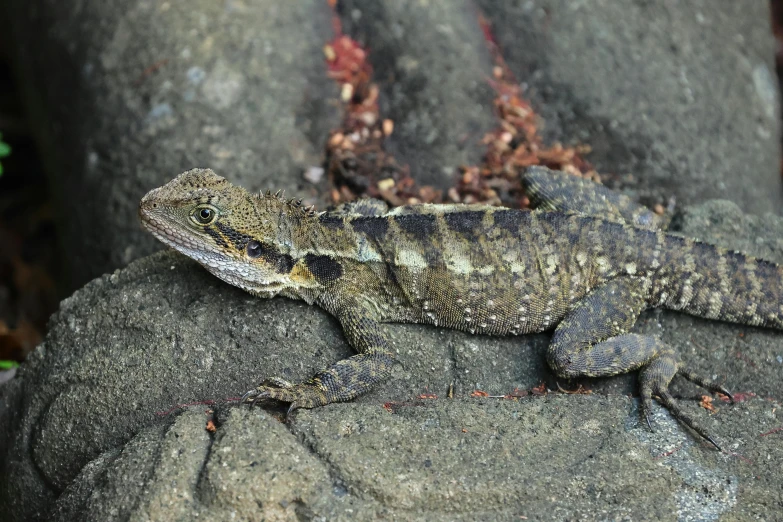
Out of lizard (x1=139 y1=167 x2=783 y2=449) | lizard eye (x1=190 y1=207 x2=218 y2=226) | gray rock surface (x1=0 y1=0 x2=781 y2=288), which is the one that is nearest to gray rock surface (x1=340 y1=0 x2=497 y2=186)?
gray rock surface (x1=0 y1=0 x2=781 y2=288)

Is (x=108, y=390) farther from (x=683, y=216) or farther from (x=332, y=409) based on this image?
(x=683, y=216)

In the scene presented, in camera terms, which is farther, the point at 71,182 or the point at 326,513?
the point at 71,182

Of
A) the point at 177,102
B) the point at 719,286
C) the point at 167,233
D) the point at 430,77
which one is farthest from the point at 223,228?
the point at 719,286

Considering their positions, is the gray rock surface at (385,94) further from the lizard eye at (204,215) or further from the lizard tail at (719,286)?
the lizard eye at (204,215)

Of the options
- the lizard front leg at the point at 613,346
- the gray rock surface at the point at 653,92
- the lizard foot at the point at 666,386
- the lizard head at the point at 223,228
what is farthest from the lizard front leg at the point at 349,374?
the gray rock surface at the point at 653,92

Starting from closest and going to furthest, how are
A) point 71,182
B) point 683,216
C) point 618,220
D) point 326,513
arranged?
point 326,513 → point 618,220 → point 683,216 → point 71,182

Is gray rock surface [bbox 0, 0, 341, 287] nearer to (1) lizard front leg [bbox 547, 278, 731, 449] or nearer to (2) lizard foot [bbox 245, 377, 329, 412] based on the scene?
(2) lizard foot [bbox 245, 377, 329, 412]

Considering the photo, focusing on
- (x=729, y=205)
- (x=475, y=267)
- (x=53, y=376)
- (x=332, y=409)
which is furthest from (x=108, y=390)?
(x=729, y=205)
